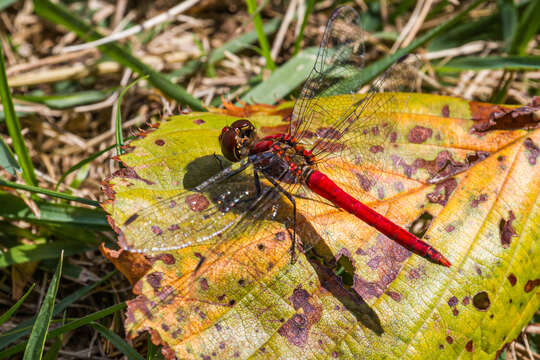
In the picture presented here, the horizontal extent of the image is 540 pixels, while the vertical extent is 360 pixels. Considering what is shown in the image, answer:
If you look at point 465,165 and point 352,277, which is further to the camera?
point 465,165

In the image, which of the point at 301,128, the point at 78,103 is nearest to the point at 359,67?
the point at 301,128

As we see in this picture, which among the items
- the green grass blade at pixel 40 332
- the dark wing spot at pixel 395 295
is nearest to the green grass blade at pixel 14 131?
the green grass blade at pixel 40 332

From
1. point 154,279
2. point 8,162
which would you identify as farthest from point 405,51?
point 8,162

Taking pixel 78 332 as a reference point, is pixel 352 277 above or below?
above

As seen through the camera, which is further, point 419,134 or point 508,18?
point 508,18

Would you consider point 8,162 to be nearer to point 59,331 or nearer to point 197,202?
point 59,331

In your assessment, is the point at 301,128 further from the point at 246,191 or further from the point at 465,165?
the point at 465,165
